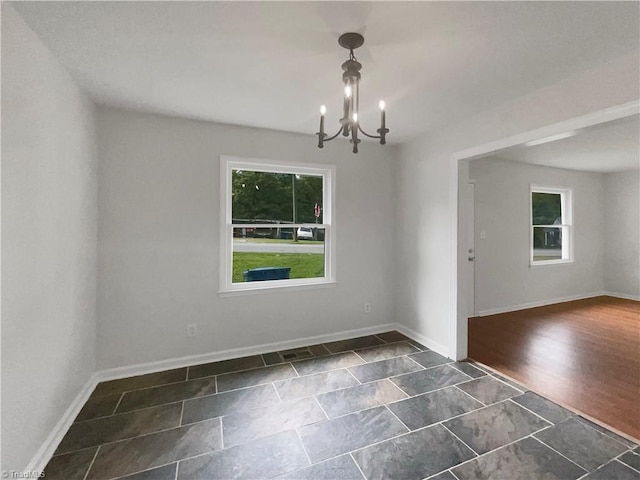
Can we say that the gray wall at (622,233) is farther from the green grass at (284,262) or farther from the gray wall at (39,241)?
the gray wall at (39,241)

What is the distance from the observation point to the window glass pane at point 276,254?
3236 millimetres

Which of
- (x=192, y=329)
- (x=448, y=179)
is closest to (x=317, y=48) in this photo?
(x=448, y=179)

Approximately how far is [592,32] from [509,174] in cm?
357

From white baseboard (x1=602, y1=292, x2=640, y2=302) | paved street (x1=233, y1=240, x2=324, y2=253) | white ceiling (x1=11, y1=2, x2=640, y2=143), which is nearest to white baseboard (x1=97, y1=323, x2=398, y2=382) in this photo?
paved street (x1=233, y1=240, x2=324, y2=253)

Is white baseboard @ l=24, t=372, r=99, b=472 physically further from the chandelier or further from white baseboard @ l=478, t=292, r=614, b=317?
white baseboard @ l=478, t=292, r=614, b=317

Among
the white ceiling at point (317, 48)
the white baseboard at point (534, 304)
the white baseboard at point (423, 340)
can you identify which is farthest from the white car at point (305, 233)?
the white baseboard at point (534, 304)

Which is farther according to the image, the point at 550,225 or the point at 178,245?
the point at 550,225

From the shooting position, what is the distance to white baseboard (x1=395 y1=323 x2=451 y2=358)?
3164 mm

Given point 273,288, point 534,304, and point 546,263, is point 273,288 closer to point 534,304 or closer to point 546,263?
point 534,304

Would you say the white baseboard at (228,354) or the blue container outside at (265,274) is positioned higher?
the blue container outside at (265,274)

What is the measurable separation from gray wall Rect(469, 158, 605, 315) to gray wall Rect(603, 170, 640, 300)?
1.96 feet

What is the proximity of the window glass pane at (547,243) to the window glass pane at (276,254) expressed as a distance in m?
4.24

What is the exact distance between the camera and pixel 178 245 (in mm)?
2896

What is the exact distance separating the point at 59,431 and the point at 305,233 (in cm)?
259
